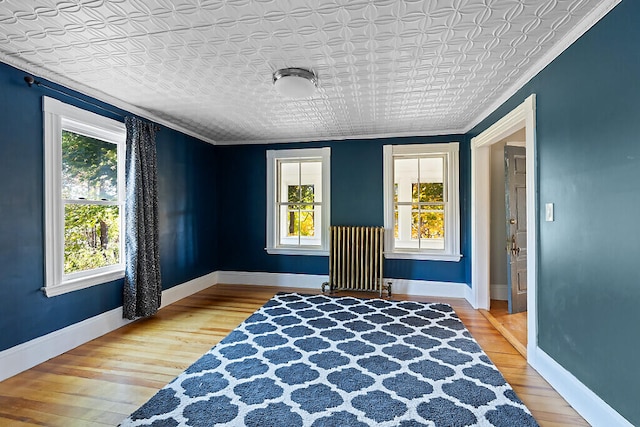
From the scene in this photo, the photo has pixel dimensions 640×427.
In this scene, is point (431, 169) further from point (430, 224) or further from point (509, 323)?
point (509, 323)

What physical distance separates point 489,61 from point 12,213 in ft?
12.7

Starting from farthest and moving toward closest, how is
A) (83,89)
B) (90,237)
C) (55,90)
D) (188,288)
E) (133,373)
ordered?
(188,288) → (90,237) → (83,89) → (55,90) → (133,373)

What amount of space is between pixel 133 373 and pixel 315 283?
293 cm

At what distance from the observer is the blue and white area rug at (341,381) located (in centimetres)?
185

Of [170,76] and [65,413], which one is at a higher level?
[170,76]

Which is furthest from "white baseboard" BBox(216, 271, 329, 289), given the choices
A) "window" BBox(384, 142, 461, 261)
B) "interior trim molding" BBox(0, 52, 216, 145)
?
"interior trim molding" BBox(0, 52, 216, 145)

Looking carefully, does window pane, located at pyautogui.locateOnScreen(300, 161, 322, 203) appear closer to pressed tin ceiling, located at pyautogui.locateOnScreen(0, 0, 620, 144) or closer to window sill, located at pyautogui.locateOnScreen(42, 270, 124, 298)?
pressed tin ceiling, located at pyautogui.locateOnScreen(0, 0, 620, 144)

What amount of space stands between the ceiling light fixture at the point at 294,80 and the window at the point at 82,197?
1966 millimetres

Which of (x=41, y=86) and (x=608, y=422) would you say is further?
(x=41, y=86)

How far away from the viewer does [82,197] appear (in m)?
3.04

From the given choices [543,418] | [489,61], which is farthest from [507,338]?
[489,61]

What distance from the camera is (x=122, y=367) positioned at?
2471mm

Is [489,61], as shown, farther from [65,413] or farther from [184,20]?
[65,413]

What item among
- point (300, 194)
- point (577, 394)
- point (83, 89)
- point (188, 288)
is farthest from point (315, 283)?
point (83, 89)
